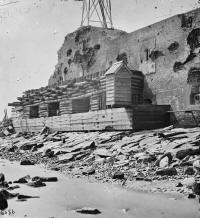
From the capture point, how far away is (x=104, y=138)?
16.7 m

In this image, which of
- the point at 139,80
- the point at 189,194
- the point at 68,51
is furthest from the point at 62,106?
the point at 189,194

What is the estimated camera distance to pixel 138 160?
11039 mm

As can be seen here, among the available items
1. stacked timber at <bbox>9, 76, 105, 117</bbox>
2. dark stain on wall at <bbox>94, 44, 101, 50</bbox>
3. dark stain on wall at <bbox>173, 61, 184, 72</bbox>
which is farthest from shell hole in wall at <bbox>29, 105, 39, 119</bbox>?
dark stain on wall at <bbox>173, 61, 184, 72</bbox>

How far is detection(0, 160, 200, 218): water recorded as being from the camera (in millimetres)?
5949

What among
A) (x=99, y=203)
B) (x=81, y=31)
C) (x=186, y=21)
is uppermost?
(x=81, y=31)

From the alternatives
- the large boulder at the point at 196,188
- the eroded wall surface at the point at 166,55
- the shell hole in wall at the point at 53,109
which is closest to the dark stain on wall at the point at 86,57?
the eroded wall surface at the point at 166,55

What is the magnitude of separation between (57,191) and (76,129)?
14.5 meters

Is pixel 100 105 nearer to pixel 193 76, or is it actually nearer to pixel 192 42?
pixel 193 76

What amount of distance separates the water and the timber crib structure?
30.4ft

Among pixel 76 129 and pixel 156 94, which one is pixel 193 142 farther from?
pixel 76 129

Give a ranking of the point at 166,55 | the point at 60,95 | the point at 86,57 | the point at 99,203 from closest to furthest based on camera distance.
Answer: the point at 99,203, the point at 166,55, the point at 60,95, the point at 86,57

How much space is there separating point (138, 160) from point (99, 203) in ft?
14.4

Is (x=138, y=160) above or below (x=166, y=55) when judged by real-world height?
below

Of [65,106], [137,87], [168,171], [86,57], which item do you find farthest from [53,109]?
[168,171]
